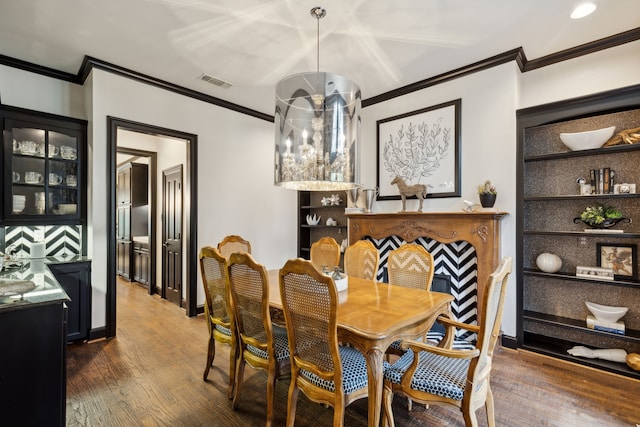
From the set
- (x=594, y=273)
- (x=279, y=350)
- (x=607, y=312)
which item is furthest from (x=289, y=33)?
(x=607, y=312)

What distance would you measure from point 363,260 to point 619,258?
236 centimetres

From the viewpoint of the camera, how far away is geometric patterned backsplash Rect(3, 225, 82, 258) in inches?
132

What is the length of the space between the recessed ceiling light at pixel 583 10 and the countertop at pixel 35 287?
4144 mm

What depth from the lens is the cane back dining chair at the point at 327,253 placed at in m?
3.43

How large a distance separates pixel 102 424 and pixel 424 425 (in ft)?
6.91

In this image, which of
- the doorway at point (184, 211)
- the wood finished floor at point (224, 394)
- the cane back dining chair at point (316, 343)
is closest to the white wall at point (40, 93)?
the doorway at point (184, 211)

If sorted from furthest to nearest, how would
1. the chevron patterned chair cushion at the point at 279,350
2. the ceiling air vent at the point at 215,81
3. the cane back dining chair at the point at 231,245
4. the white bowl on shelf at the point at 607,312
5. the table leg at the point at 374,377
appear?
the ceiling air vent at the point at 215,81, the cane back dining chair at the point at 231,245, the white bowl on shelf at the point at 607,312, the chevron patterned chair cushion at the point at 279,350, the table leg at the point at 374,377

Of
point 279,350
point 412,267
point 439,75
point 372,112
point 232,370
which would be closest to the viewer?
point 279,350

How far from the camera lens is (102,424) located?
203cm

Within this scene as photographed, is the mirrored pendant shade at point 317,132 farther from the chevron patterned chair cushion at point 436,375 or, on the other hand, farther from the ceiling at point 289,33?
the chevron patterned chair cushion at point 436,375

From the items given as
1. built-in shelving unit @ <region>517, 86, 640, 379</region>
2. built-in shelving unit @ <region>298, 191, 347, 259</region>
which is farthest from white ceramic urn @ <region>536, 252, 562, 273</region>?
built-in shelving unit @ <region>298, 191, 347, 259</region>

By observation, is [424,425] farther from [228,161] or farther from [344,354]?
[228,161]

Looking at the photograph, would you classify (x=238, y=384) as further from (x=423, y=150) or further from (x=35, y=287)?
(x=423, y=150)

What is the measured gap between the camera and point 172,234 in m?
4.93
